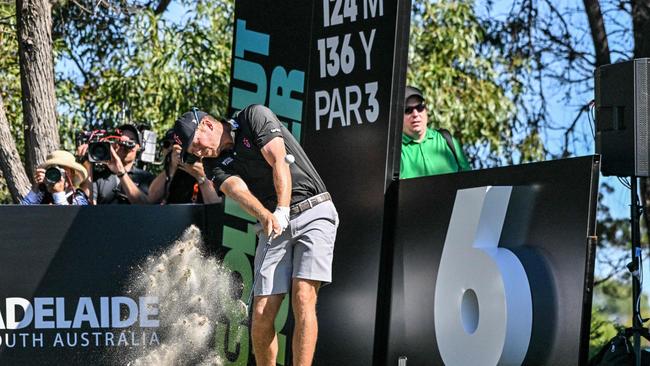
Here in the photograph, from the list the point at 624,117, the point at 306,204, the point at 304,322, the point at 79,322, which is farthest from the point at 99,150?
the point at 624,117

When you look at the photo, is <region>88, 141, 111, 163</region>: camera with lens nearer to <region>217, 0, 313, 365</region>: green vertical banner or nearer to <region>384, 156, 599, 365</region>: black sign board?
<region>217, 0, 313, 365</region>: green vertical banner

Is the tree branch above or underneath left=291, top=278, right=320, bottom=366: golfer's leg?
above

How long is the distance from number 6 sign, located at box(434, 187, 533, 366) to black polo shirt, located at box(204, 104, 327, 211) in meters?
0.92

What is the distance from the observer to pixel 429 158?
7.79m

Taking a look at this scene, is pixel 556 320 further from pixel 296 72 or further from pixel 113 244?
pixel 113 244

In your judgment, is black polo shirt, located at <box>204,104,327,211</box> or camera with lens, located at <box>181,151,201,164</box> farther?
camera with lens, located at <box>181,151,201,164</box>

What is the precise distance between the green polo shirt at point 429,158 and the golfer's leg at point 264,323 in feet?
4.81

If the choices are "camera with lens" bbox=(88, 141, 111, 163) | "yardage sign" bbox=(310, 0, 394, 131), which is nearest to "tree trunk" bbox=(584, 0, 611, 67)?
"yardage sign" bbox=(310, 0, 394, 131)

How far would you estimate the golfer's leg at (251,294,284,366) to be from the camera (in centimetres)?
679

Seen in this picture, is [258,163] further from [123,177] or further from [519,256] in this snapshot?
[123,177]

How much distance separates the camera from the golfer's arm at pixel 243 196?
6566mm

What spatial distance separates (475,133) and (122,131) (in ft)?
23.8

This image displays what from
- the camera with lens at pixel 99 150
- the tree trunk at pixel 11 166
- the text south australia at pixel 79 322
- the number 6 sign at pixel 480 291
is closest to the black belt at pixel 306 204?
the number 6 sign at pixel 480 291

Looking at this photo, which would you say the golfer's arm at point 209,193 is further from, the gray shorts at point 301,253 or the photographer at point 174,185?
the gray shorts at point 301,253
